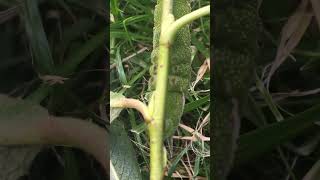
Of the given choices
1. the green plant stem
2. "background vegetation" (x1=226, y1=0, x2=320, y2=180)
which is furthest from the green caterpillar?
"background vegetation" (x1=226, y1=0, x2=320, y2=180)

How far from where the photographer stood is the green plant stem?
2.13ft

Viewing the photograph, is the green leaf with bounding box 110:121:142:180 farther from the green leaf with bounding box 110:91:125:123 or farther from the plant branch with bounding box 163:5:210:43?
the plant branch with bounding box 163:5:210:43

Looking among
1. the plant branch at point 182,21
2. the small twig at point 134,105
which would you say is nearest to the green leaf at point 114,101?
the small twig at point 134,105

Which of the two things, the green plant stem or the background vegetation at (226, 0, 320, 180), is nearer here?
the background vegetation at (226, 0, 320, 180)

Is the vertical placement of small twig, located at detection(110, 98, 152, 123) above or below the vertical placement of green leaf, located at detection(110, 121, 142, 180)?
above

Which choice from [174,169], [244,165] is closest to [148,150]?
[174,169]

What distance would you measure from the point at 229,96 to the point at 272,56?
7 cm

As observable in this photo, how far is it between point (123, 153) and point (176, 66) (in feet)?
0.51

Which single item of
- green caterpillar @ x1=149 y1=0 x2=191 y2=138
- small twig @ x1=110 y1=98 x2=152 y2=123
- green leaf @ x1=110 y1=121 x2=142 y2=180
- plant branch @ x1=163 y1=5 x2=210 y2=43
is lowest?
green leaf @ x1=110 y1=121 x2=142 y2=180

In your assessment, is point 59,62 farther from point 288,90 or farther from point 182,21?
point 288,90

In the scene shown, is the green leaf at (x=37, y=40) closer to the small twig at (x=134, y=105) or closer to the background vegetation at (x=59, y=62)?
the background vegetation at (x=59, y=62)

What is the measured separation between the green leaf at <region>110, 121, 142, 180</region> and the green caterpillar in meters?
0.07

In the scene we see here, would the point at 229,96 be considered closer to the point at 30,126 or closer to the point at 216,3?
the point at 216,3

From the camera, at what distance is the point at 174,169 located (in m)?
0.69
